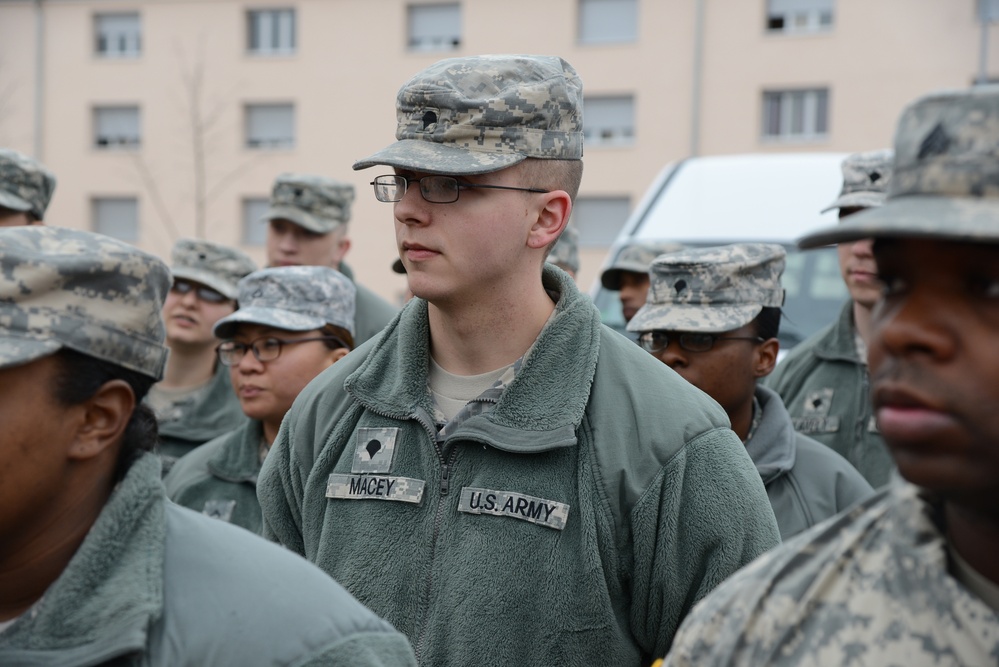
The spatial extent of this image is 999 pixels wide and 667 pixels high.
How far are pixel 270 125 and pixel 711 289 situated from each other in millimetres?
29933

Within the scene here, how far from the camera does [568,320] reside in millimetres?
3498

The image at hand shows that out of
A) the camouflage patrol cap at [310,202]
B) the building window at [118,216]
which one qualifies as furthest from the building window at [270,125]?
the camouflage patrol cap at [310,202]

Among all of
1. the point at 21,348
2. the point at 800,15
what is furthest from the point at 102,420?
the point at 800,15

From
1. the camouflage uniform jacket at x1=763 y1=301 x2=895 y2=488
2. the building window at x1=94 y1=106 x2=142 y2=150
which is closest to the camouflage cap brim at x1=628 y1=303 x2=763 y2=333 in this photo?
the camouflage uniform jacket at x1=763 y1=301 x2=895 y2=488

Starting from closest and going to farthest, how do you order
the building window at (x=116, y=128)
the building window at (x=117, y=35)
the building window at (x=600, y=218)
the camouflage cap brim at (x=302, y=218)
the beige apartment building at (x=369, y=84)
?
the camouflage cap brim at (x=302, y=218), the beige apartment building at (x=369, y=84), the building window at (x=600, y=218), the building window at (x=116, y=128), the building window at (x=117, y=35)

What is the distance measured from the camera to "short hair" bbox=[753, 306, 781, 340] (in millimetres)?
4969

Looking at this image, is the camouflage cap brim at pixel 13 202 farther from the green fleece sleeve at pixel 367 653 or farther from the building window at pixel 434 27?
the building window at pixel 434 27

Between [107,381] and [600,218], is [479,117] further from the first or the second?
[600,218]

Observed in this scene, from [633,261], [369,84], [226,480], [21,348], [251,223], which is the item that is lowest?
[251,223]

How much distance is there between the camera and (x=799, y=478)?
183 inches

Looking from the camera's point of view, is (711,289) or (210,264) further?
(210,264)

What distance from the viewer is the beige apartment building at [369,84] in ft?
96.4

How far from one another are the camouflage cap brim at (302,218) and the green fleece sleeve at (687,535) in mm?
5051

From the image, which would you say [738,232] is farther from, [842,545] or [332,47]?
[332,47]
